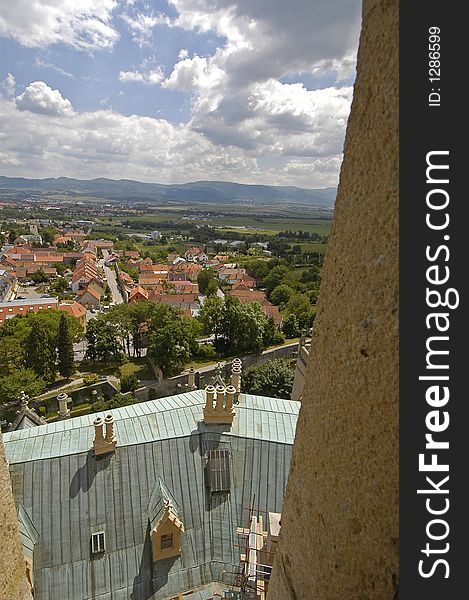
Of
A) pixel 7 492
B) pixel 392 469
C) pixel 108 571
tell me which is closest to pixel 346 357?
pixel 392 469

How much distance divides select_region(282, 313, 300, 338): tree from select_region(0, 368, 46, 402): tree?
2729 centimetres

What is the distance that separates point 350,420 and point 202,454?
A: 9.57 metres

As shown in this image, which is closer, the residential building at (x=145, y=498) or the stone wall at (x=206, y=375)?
the residential building at (x=145, y=498)

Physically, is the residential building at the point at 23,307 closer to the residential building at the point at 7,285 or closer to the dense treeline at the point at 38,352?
the residential building at the point at 7,285

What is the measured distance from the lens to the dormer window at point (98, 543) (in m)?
9.96

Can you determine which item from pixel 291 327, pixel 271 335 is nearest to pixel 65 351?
pixel 271 335

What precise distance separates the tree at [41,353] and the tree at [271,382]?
1747cm

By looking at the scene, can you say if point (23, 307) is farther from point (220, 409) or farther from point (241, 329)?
point (220, 409)

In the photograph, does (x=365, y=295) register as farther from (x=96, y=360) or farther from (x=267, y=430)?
(x=96, y=360)

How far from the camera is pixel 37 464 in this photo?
10.4 m

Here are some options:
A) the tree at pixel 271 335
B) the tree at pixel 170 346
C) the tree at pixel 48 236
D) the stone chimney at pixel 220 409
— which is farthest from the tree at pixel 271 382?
the tree at pixel 48 236

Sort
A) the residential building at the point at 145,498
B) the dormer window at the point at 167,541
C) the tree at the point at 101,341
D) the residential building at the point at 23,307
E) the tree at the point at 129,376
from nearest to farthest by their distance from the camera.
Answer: the residential building at the point at 145,498 < the dormer window at the point at 167,541 < the tree at the point at 129,376 < the tree at the point at 101,341 < the residential building at the point at 23,307

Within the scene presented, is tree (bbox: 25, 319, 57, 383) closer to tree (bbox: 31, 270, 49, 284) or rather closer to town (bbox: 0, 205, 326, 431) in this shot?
town (bbox: 0, 205, 326, 431)

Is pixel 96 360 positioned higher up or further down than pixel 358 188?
further down
